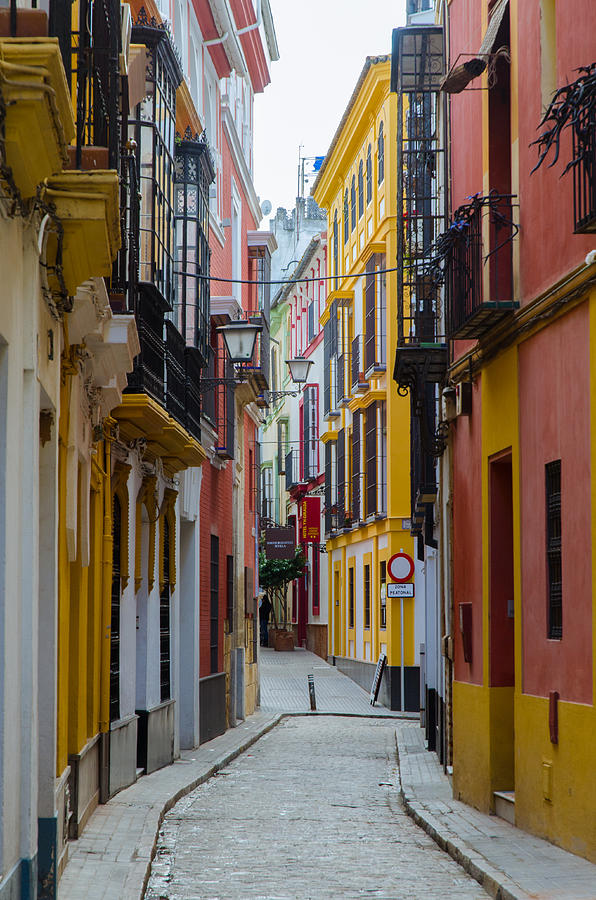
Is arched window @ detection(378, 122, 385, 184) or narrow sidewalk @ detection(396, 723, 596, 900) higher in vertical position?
arched window @ detection(378, 122, 385, 184)

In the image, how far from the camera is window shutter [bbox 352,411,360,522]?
1356 inches

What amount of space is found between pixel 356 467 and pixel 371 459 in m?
2.68

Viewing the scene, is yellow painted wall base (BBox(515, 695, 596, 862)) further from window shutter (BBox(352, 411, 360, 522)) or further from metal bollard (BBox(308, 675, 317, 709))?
window shutter (BBox(352, 411, 360, 522))

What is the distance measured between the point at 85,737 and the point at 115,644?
102 inches

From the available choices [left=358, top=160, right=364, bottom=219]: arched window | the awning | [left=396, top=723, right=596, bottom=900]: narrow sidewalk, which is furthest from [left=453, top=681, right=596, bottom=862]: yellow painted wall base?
[left=358, top=160, right=364, bottom=219]: arched window

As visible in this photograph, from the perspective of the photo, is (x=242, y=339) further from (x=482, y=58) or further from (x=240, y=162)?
(x=240, y=162)

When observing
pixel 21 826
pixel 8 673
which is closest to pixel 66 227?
pixel 8 673

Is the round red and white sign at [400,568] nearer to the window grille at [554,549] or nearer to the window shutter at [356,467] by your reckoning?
the window shutter at [356,467]

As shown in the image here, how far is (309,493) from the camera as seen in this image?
4888cm

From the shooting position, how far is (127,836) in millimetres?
10969

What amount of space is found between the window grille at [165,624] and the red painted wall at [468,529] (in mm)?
4459

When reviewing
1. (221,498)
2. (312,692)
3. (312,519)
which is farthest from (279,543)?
(221,498)

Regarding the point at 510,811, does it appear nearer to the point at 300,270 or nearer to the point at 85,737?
the point at 85,737

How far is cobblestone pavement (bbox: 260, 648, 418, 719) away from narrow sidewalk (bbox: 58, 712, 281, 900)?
418 inches
